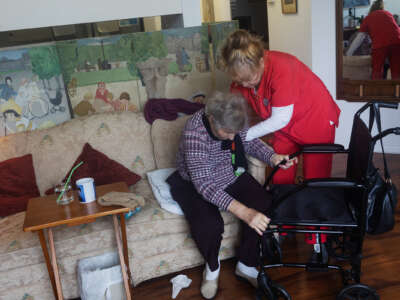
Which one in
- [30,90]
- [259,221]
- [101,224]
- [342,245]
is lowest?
[342,245]

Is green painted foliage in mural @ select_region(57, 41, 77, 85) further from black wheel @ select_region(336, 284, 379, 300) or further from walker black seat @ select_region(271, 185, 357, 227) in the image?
black wheel @ select_region(336, 284, 379, 300)

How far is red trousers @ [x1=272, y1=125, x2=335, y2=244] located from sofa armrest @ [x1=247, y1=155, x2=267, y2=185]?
0.10 m

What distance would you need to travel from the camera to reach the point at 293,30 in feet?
17.8

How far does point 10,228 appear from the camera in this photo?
212 cm

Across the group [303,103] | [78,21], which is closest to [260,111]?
[303,103]

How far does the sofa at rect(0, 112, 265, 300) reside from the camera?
2.01 m

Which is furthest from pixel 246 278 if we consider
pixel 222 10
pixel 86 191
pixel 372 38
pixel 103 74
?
pixel 222 10

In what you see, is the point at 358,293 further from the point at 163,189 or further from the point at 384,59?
the point at 384,59

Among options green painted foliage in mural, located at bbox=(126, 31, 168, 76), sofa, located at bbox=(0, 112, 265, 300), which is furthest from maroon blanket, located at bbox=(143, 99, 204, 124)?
green painted foliage in mural, located at bbox=(126, 31, 168, 76)

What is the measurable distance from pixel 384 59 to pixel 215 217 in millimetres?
2409

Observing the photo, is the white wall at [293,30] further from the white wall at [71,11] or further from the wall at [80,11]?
the white wall at [71,11]

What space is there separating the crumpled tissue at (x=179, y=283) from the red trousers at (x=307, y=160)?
2.52 feet

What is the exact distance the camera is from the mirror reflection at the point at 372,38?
3.36m

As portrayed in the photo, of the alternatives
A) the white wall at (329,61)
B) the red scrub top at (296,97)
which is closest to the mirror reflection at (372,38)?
the white wall at (329,61)
